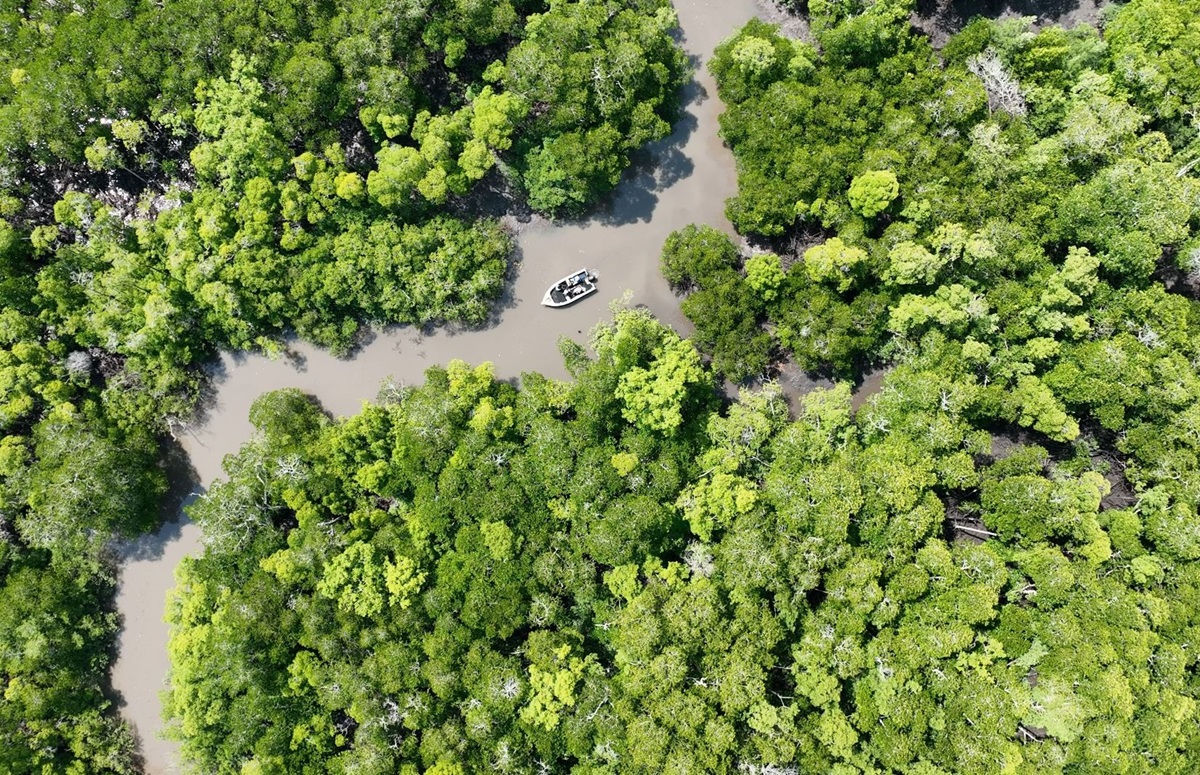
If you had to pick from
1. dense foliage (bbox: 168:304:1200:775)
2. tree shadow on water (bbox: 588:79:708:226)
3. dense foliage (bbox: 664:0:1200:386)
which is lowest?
dense foliage (bbox: 168:304:1200:775)

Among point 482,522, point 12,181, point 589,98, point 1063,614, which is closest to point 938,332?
point 1063,614

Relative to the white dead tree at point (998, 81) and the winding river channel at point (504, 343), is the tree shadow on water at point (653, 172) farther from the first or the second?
the white dead tree at point (998, 81)

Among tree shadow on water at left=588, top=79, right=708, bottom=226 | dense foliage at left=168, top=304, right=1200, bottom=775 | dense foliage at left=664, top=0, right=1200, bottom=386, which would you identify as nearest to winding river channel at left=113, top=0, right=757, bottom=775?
tree shadow on water at left=588, top=79, right=708, bottom=226

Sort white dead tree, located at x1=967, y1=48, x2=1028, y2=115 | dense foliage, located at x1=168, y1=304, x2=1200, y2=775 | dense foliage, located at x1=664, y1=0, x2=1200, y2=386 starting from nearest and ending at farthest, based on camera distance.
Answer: dense foliage, located at x1=168, y1=304, x2=1200, y2=775 → dense foliage, located at x1=664, y1=0, x2=1200, y2=386 → white dead tree, located at x1=967, y1=48, x2=1028, y2=115

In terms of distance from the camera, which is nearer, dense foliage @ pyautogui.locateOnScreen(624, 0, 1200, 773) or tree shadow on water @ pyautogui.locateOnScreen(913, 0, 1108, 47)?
dense foliage @ pyautogui.locateOnScreen(624, 0, 1200, 773)

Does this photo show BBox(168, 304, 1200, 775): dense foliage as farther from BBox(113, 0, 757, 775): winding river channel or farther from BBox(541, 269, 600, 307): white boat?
BBox(541, 269, 600, 307): white boat

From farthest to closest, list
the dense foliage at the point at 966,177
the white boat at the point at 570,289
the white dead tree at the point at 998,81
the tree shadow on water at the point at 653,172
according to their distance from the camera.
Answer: the tree shadow on water at the point at 653,172 < the white boat at the point at 570,289 < the white dead tree at the point at 998,81 < the dense foliage at the point at 966,177

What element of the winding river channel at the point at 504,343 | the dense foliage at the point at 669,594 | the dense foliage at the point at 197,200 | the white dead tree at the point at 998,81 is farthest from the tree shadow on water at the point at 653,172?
the white dead tree at the point at 998,81
